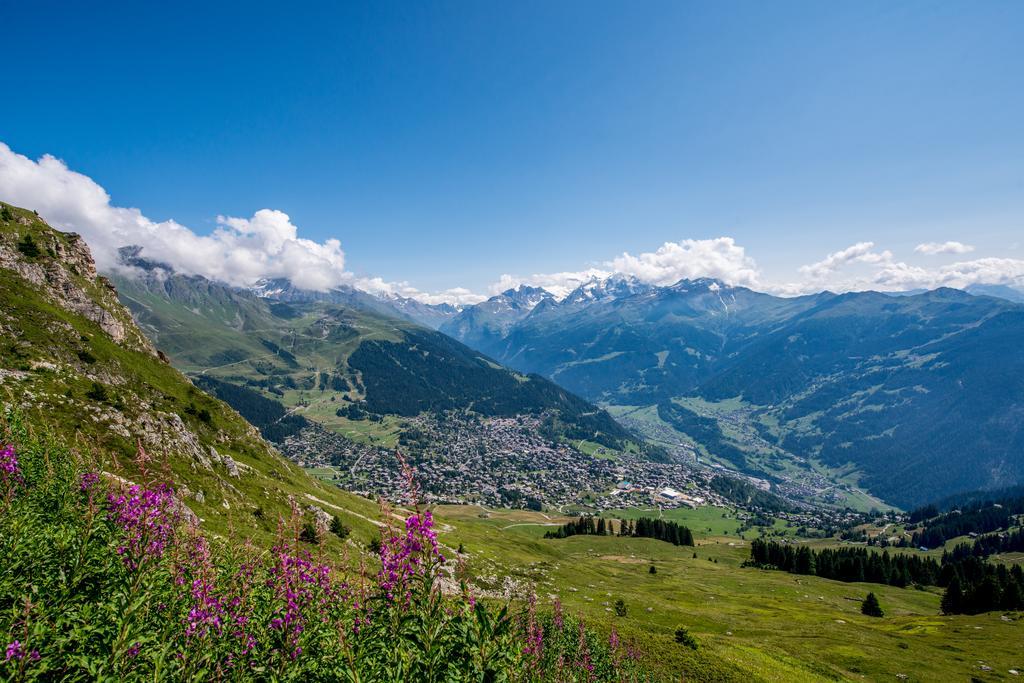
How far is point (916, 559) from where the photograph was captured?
137000mm

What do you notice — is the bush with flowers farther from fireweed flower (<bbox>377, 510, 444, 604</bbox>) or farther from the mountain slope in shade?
the mountain slope in shade

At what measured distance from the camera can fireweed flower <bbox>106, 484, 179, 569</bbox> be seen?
11734 mm

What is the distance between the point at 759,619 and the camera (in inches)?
2751

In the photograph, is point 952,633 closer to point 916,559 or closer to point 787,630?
point 787,630

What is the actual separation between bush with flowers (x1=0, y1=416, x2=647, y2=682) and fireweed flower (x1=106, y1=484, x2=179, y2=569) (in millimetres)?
52

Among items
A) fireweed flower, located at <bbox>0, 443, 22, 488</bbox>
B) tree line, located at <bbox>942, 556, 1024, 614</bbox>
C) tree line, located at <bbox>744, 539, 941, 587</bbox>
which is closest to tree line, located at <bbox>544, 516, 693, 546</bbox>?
tree line, located at <bbox>744, 539, 941, 587</bbox>

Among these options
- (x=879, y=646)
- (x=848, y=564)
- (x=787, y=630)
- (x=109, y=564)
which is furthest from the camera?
(x=848, y=564)

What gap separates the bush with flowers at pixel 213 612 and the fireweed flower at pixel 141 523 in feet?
0.17

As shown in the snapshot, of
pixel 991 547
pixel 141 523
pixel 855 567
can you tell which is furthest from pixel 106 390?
pixel 991 547

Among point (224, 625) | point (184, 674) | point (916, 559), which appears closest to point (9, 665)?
point (184, 674)

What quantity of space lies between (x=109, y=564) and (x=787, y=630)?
80.2 m

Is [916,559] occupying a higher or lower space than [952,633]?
lower

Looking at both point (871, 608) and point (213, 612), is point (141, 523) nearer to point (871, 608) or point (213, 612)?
point (213, 612)

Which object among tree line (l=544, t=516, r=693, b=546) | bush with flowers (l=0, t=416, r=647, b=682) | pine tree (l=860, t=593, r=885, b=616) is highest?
bush with flowers (l=0, t=416, r=647, b=682)
